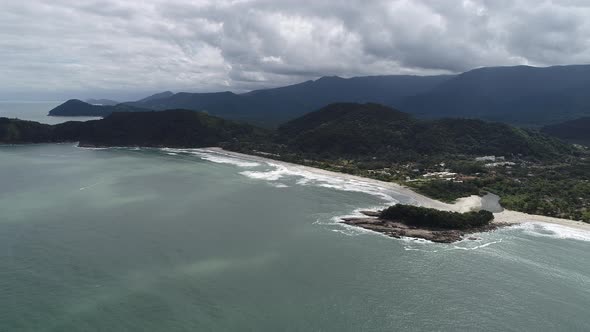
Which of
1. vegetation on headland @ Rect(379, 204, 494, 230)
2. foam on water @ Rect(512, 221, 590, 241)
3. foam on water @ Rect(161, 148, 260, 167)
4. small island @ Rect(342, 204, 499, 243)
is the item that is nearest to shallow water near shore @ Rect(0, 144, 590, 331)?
foam on water @ Rect(512, 221, 590, 241)

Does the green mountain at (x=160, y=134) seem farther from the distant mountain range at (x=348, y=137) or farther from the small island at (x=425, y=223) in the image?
the small island at (x=425, y=223)

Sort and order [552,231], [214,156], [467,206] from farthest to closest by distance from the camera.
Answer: [214,156], [467,206], [552,231]

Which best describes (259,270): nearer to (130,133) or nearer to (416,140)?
(416,140)

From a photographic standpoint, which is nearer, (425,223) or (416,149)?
(425,223)

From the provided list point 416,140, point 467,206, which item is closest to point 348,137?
point 416,140

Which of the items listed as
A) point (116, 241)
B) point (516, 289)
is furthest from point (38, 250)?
point (516, 289)

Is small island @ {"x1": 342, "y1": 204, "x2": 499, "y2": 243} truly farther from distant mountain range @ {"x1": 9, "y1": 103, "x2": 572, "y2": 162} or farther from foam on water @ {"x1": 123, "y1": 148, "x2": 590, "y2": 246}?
distant mountain range @ {"x1": 9, "y1": 103, "x2": 572, "y2": 162}

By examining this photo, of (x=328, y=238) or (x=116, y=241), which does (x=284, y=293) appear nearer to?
(x=328, y=238)
